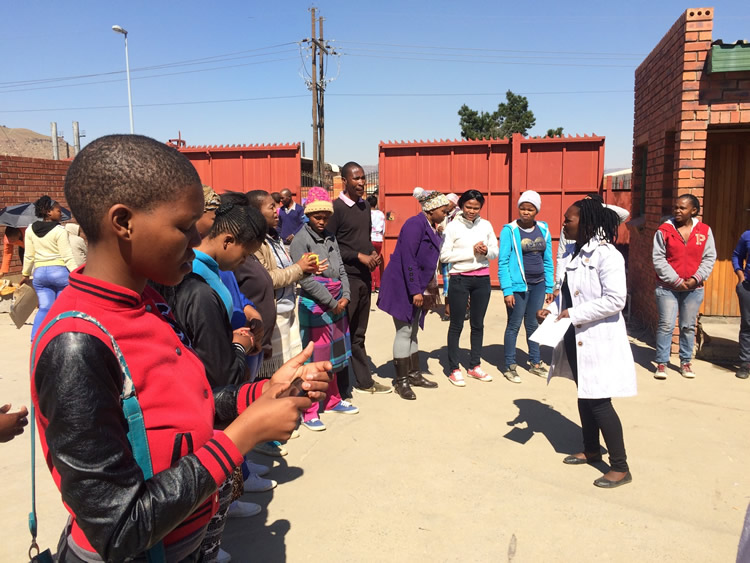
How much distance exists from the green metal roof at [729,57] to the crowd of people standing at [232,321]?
1.48m

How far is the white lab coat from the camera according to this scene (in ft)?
11.3

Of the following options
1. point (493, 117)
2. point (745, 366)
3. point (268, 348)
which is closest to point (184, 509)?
point (268, 348)

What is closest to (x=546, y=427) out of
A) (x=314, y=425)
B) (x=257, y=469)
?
(x=314, y=425)

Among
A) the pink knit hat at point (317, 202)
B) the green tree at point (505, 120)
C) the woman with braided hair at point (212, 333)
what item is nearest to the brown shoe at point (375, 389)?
the pink knit hat at point (317, 202)

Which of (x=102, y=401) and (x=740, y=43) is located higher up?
(x=740, y=43)

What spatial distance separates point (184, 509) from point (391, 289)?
428 centimetres

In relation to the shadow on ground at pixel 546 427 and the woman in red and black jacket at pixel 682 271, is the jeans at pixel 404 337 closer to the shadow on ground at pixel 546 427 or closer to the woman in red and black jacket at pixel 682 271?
the shadow on ground at pixel 546 427

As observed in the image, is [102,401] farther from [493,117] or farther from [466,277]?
[493,117]

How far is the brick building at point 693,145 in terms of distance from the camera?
5.85m

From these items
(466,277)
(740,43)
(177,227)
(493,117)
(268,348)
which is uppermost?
(493,117)

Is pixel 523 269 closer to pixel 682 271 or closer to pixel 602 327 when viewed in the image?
pixel 682 271

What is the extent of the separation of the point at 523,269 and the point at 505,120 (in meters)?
34.1

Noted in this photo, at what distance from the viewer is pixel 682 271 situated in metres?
5.67

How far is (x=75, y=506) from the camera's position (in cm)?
99
